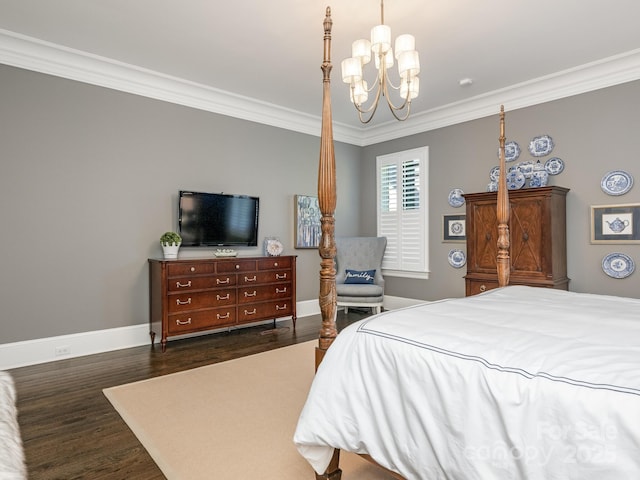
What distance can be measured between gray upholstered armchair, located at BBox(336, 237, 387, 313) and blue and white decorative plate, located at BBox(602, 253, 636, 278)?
255cm

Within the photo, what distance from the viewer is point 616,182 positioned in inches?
157

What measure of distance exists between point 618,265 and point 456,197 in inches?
77.2

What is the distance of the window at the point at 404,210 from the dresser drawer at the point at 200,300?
8.85 ft

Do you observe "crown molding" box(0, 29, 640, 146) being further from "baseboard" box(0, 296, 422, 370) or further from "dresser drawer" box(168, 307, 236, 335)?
"baseboard" box(0, 296, 422, 370)

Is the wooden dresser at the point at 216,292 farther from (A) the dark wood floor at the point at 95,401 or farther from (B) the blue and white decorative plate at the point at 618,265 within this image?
(B) the blue and white decorative plate at the point at 618,265

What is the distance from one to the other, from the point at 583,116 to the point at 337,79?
2703 millimetres

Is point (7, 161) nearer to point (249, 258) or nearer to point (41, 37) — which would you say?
point (41, 37)

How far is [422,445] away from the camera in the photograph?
54.9 inches

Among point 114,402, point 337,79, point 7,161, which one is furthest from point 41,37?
point 114,402

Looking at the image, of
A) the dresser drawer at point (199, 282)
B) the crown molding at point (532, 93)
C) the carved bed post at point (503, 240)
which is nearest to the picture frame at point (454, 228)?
the crown molding at point (532, 93)

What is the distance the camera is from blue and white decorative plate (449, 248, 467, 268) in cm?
519

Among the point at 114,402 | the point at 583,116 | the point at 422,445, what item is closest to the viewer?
the point at 422,445

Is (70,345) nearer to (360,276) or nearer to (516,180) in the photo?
(360,276)

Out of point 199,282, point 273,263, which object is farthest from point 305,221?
point 199,282
